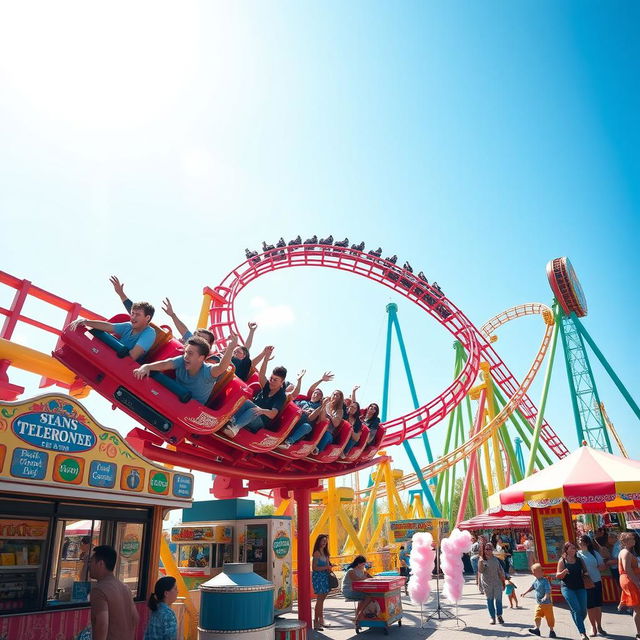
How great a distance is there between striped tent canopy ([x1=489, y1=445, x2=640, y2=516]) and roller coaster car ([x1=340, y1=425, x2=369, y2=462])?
2273 mm

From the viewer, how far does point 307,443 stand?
590cm

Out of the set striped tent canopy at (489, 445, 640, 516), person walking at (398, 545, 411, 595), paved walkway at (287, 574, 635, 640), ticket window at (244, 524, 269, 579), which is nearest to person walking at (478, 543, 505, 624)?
paved walkway at (287, 574, 635, 640)

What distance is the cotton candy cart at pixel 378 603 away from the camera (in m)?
6.26

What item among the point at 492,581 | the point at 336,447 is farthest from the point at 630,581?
the point at 336,447

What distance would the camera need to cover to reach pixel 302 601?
6.59 m

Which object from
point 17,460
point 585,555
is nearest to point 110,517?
point 17,460

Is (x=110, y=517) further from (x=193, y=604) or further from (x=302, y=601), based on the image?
(x=302, y=601)

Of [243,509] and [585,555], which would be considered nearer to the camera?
[585,555]

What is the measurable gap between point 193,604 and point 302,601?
152 centimetres

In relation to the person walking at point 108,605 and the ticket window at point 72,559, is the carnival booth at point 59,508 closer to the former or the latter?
the ticket window at point 72,559

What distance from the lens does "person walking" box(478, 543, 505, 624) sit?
22.6 ft

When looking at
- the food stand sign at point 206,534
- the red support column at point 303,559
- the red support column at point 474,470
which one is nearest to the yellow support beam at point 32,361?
the food stand sign at point 206,534

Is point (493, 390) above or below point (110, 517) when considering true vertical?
above

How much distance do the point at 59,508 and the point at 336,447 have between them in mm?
3394
